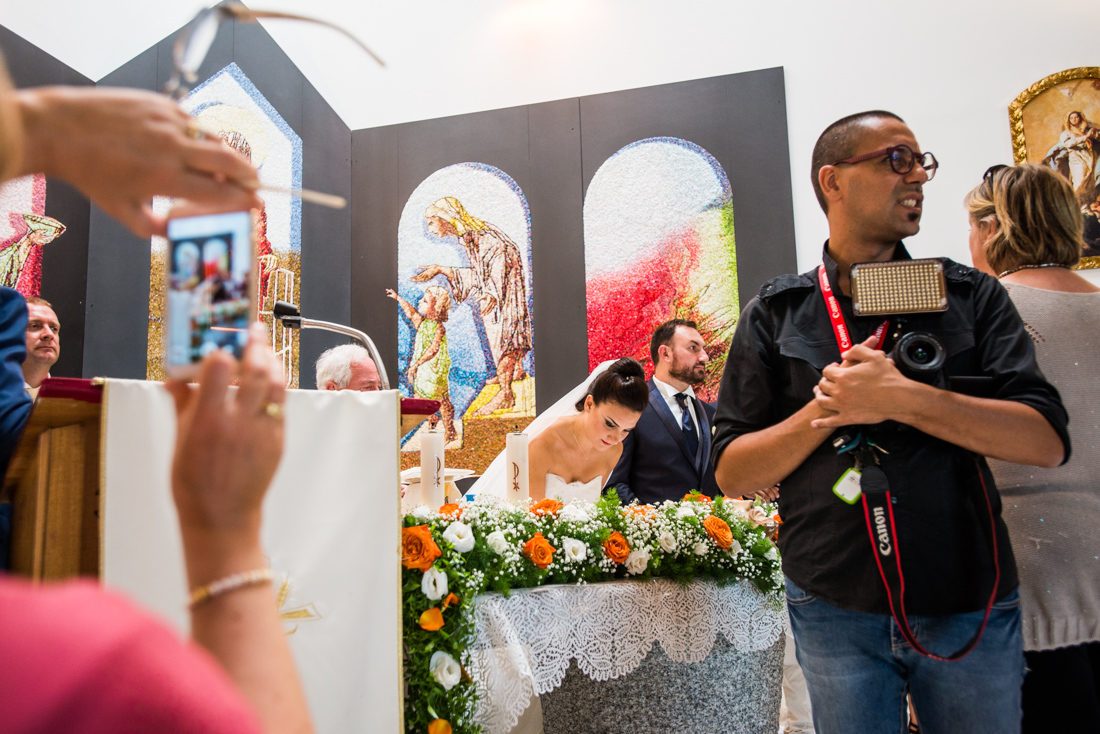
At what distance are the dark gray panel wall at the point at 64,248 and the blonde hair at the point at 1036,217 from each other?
4.55 m

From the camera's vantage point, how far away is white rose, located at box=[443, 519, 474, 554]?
7.00 ft

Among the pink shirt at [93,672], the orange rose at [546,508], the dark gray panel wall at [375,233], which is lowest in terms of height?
the orange rose at [546,508]

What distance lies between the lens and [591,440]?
4.32 m

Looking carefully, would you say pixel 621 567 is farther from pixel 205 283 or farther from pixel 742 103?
pixel 742 103

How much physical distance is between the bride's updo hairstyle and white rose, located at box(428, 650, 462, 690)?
7.18ft

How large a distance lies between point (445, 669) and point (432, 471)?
2.16ft

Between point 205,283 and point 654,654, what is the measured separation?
7.35 ft

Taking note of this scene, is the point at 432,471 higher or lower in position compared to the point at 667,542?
higher

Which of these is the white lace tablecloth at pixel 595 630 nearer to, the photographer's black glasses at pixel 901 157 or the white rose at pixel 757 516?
the white rose at pixel 757 516

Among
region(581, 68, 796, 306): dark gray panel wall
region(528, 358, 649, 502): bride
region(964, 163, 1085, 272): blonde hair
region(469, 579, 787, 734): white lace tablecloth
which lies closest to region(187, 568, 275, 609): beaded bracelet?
region(469, 579, 787, 734): white lace tablecloth

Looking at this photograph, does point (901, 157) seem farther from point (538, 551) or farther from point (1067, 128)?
point (1067, 128)

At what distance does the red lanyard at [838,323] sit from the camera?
1510 millimetres

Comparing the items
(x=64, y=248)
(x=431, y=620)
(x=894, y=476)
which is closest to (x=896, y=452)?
(x=894, y=476)

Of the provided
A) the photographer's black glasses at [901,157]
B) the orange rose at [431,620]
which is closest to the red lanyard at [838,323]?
the photographer's black glasses at [901,157]
